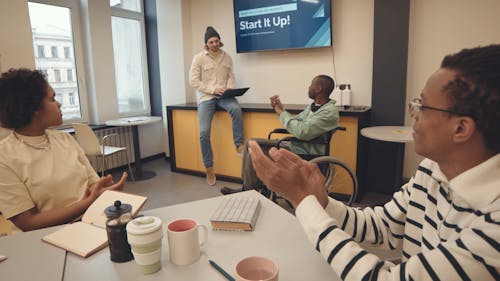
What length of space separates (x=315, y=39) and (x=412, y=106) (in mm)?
2925

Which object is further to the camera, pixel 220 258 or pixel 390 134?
pixel 390 134

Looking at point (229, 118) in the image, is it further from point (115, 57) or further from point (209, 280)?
point (209, 280)

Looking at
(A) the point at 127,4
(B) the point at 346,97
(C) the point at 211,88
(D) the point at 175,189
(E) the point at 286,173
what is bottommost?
(D) the point at 175,189

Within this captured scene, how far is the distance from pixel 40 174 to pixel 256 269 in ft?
3.63

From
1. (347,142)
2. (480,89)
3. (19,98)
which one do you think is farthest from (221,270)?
(347,142)

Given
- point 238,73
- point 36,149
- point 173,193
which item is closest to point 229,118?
→ point 238,73

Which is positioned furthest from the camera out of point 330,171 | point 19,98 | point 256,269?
point 330,171

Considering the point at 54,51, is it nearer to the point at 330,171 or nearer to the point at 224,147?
the point at 224,147

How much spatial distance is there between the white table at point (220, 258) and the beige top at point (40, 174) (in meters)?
0.28

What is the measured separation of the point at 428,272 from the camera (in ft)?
2.22

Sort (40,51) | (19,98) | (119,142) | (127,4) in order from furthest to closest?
(127,4) → (119,142) → (40,51) → (19,98)

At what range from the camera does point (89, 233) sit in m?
1.09

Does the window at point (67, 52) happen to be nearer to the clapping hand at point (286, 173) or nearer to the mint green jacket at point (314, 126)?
the mint green jacket at point (314, 126)

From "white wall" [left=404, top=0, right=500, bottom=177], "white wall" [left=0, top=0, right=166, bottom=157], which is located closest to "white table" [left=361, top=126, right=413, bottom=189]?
"white wall" [left=404, top=0, right=500, bottom=177]
